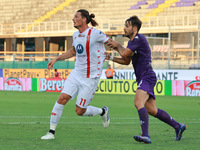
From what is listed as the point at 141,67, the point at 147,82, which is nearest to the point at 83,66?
the point at 141,67

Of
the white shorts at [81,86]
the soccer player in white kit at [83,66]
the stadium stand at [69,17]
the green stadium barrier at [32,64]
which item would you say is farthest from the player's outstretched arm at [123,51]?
the green stadium barrier at [32,64]

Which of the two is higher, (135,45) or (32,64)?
(135,45)

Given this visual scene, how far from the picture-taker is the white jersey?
7941 millimetres

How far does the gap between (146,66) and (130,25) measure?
2.41 feet

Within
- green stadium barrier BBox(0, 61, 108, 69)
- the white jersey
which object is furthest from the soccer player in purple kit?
green stadium barrier BBox(0, 61, 108, 69)

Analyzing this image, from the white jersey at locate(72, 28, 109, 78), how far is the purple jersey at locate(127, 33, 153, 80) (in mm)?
713

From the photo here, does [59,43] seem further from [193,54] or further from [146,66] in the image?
[146,66]

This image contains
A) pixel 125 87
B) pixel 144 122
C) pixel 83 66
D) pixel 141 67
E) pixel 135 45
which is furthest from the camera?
pixel 125 87

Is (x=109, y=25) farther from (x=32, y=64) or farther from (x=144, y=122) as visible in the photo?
(x=144, y=122)

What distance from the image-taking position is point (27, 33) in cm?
4453

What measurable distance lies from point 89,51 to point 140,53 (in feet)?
3.20

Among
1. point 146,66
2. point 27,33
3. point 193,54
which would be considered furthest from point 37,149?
point 27,33

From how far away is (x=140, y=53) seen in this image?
749cm

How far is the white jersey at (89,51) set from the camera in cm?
794
